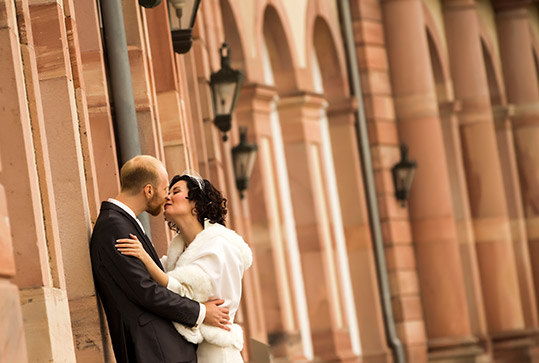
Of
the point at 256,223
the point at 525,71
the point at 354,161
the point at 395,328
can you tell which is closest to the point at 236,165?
the point at 256,223

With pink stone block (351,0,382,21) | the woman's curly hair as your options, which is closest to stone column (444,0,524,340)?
pink stone block (351,0,382,21)

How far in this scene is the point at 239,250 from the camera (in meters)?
5.79

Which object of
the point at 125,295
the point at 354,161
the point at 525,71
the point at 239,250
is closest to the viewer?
the point at 125,295

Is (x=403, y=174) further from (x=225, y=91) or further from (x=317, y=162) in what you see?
(x=225, y=91)

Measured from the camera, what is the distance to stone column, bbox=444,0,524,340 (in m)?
21.0

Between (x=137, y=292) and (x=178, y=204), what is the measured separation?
60cm

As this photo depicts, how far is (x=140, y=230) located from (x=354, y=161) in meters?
11.7

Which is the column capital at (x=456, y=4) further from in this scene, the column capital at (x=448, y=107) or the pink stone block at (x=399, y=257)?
the pink stone block at (x=399, y=257)

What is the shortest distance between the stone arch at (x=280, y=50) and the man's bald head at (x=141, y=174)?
31.3ft

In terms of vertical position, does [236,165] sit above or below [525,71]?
below

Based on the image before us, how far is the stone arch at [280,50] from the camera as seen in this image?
1506 centimetres

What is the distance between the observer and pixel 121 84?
742 cm

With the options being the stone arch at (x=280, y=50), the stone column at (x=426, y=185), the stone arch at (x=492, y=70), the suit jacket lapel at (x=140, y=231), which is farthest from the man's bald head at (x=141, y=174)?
the stone arch at (x=492, y=70)

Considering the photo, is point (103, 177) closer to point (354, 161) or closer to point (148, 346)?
point (148, 346)
